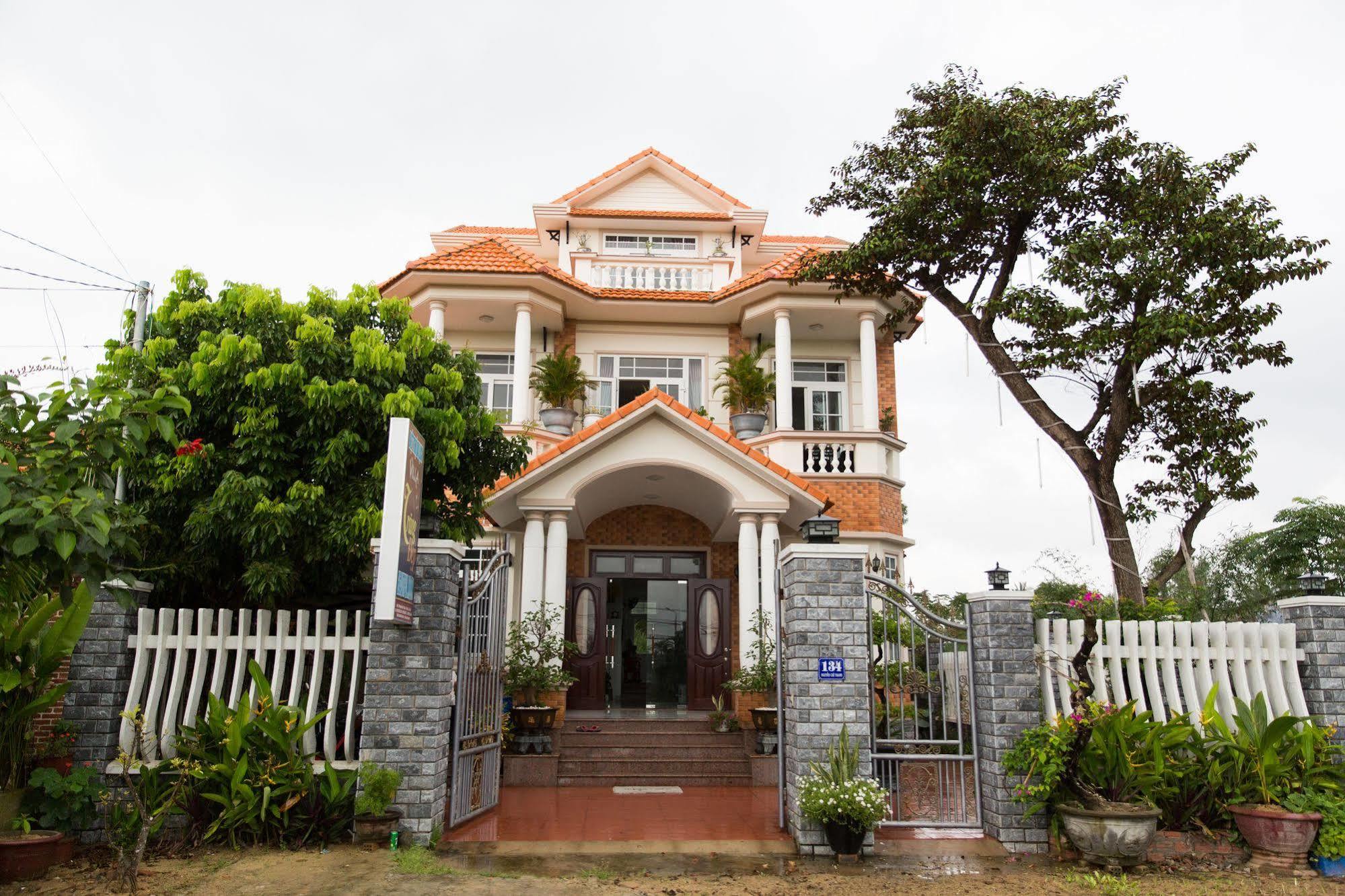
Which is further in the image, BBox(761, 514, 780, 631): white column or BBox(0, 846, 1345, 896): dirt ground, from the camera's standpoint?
BBox(761, 514, 780, 631): white column

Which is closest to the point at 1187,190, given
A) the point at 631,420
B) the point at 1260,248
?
the point at 1260,248

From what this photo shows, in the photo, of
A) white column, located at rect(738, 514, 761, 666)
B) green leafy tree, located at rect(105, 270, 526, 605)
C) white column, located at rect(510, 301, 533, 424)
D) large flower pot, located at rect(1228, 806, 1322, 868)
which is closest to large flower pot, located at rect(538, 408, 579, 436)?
white column, located at rect(510, 301, 533, 424)

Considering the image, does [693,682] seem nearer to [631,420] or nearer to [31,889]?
[631,420]

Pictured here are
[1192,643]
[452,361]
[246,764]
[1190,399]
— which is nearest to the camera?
[246,764]

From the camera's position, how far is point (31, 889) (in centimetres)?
579

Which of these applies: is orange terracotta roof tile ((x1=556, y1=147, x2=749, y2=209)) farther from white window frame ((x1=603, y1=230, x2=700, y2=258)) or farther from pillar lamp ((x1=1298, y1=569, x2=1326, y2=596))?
pillar lamp ((x1=1298, y1=569, x2=1326, y2=596))

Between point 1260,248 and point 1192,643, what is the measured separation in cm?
632

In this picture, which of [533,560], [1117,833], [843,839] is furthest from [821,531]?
[533,560]

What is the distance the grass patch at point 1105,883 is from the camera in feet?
19.8

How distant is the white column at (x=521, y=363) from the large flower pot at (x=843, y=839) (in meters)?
9.05

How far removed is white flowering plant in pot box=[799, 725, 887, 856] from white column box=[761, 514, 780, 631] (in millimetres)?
5013

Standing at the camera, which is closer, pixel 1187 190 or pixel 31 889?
pixel 31 889

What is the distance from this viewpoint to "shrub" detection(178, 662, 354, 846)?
6586 millimetres

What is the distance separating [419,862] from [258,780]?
1375mm
